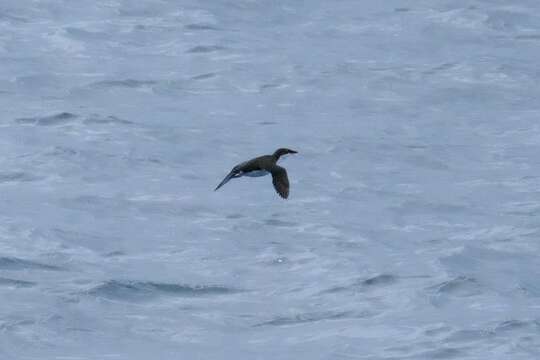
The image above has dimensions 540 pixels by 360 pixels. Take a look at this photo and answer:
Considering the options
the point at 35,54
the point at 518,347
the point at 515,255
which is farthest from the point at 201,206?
the point at 35,54

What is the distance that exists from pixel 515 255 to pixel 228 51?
10051 mm

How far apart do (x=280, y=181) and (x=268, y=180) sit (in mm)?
5962

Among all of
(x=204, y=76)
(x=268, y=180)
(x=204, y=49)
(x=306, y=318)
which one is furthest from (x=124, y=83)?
(x=306, y=318)

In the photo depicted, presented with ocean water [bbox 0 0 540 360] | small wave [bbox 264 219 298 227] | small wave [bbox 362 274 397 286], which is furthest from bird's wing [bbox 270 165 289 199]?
small wave [bbox 264 219 298 227]

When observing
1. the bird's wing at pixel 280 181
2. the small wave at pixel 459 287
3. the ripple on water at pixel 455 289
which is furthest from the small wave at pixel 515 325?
the bird's wing at pixel 280 181

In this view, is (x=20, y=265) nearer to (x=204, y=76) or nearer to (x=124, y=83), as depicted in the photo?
(x=124, y=83)

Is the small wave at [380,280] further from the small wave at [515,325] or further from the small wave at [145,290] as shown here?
the small wave at [515,325]

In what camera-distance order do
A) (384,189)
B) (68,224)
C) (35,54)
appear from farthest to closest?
(35,54) → (384,189) → (68,224)

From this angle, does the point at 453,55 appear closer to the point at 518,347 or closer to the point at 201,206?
the point at 201,206

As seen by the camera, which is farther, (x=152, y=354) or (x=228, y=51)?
(x=228, y=51)

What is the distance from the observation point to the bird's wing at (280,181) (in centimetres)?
1487

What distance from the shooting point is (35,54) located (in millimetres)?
26844

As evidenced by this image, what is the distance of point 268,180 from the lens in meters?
21.0

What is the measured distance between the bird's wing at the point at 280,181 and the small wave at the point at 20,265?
3.06 meters
